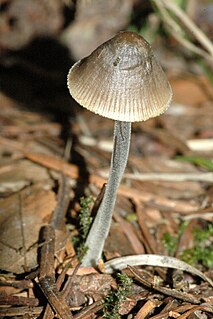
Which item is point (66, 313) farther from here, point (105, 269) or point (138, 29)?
point (138, 29)

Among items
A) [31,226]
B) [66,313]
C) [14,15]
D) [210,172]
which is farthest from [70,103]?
[66,313]

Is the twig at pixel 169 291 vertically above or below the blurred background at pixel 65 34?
below

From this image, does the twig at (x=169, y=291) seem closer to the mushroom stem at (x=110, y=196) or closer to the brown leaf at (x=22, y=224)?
the mushroom stem at (x=110, y=196)

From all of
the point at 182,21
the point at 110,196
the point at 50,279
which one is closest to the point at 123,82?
the point at 110,196

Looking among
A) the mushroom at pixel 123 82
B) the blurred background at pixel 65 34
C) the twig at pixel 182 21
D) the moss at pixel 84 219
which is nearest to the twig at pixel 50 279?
the moss at pixel 84 219

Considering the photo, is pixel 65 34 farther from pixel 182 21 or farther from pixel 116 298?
pixel 116 298

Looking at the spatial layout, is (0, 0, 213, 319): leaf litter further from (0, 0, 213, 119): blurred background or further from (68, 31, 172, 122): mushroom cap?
(68, 31, 172, 122): mushroom cap

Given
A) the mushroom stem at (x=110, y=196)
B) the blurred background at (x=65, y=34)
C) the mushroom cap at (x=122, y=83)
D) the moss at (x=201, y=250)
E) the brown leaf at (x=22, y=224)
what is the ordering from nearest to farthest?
the mushroom cap at (x=122, y=83) → the mushroom stem at (x=110, y=196) → the brown leaf at (x=22, y=224) → the moss at (x=201, y=250) → the blurred background at (x=65, y=34)
